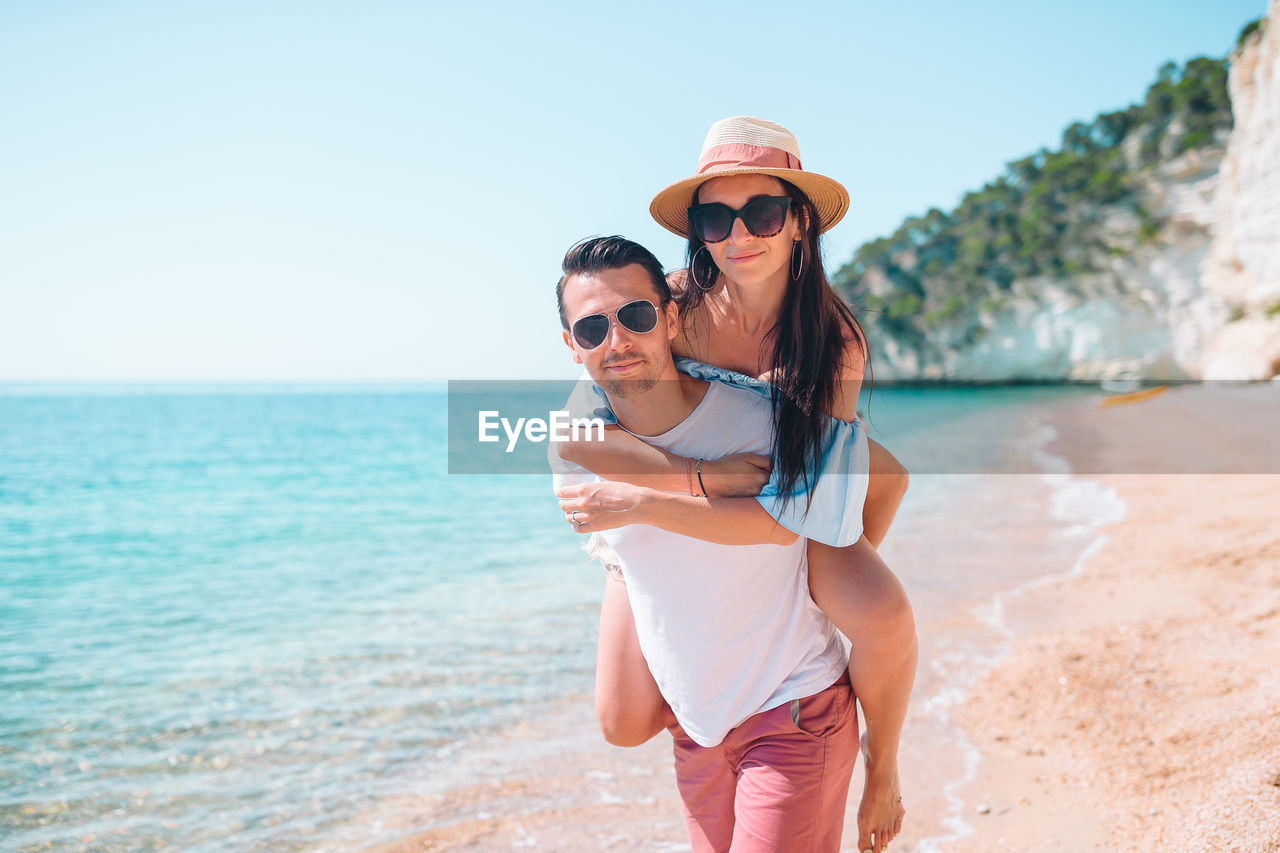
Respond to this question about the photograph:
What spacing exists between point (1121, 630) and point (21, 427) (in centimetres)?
6037

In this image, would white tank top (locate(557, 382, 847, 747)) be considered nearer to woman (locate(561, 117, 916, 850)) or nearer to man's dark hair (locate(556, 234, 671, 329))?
woman (locate(561, 117, 916, 850))

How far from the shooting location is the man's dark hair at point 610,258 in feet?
6.99

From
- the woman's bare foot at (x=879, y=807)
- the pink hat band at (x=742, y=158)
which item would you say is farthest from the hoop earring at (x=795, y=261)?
the woman's bare foot at (x=879, y=807)

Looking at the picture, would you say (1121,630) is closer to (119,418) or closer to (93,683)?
(93,683)

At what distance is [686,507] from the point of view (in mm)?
1878

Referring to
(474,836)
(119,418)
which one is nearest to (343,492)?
(474,836)

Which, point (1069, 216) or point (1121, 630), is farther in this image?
point (1069, 216)

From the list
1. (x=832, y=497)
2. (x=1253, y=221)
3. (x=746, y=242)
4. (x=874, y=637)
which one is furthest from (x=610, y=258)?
(x=1253, y=221)

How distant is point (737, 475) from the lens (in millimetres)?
1999

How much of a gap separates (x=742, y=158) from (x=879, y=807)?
1.92 meters

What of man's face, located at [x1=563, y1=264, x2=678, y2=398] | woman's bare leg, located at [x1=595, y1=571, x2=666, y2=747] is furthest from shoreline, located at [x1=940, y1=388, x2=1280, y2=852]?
man's face, located at [x1=563, y1=264, x2=678, y2=398]

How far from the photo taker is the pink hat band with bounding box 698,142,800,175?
225cm

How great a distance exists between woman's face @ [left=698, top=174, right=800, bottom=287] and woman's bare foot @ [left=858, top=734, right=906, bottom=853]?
4.68ft

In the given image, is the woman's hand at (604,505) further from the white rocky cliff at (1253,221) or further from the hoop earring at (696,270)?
the white rocky cliff at (1253,221)
